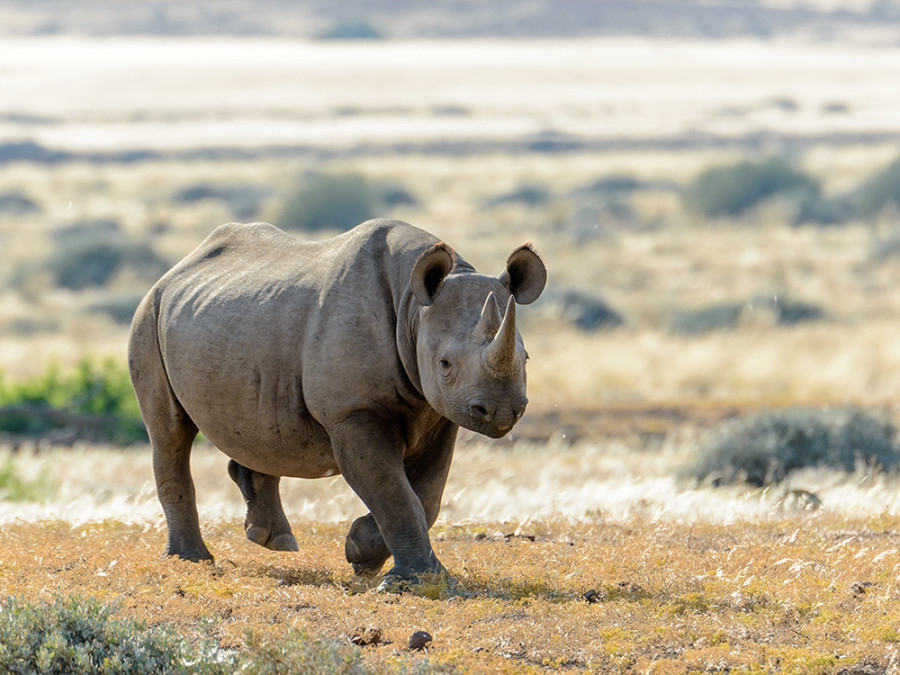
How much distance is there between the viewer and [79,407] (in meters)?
20.3

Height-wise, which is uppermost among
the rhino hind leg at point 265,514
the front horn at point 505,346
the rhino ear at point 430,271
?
the rhino ear at point 430,271

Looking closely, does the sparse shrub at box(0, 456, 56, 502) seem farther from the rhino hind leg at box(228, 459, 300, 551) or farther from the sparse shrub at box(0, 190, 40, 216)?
the sparse shrub at box(0, 190, 40, 216)

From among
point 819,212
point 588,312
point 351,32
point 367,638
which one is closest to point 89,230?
point 588,312

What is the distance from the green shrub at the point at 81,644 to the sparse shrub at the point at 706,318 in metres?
24.8

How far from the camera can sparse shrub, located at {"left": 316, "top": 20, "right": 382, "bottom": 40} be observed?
151 meters

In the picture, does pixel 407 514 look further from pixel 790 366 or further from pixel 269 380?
pixel 790 366

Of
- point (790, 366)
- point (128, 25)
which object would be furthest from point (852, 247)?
point (128, 25)

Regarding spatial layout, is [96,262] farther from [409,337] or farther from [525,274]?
[525,274]

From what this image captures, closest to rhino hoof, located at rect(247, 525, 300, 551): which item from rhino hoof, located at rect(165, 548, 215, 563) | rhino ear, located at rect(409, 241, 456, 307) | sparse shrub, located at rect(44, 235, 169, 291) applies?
rhino hoof, located at rect(165, 548, 215, 563)

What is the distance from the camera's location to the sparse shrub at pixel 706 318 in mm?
30777

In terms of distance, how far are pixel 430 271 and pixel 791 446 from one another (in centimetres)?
875

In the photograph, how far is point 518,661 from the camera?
6.34 m

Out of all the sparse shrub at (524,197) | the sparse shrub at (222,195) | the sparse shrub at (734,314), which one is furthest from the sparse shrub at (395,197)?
the sparse shrub at (734,314)

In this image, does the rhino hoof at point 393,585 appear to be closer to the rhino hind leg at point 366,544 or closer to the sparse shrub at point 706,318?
the rhino hind leg at point 366,544
